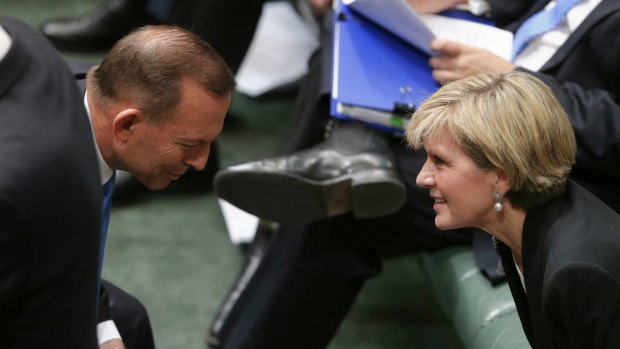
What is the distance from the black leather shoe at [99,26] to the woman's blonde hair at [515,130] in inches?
84.0

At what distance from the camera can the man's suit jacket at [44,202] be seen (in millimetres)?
1229

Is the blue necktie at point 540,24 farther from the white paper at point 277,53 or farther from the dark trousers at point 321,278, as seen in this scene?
the white paper at point 277,53

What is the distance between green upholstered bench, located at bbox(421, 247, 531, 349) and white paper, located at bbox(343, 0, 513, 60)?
0.47m

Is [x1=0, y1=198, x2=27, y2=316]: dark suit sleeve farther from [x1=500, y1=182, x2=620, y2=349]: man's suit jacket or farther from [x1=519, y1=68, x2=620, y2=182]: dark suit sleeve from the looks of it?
[x1=519, y1=68, x2=620, y2=182]: dark suit sleeve

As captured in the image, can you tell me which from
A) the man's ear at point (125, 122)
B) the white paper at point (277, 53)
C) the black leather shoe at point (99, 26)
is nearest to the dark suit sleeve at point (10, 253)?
the man's ear at point (125, 122)

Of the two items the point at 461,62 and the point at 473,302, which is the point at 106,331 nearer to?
the point at 473,302

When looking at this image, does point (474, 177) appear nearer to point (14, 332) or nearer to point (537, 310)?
point (537, 310)

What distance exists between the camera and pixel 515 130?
1616mm

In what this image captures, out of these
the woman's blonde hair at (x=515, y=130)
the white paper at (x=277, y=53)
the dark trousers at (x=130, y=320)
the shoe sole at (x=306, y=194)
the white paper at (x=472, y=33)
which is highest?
the woman's blonde hair at (x=515, y=130)

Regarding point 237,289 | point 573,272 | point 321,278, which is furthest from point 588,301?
point 237,289

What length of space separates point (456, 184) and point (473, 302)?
19.3 inches

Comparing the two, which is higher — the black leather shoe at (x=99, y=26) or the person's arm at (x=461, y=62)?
the person's arm at (x=461, y=62)

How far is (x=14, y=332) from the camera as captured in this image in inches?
52.0

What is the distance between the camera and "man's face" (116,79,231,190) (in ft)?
5.40
